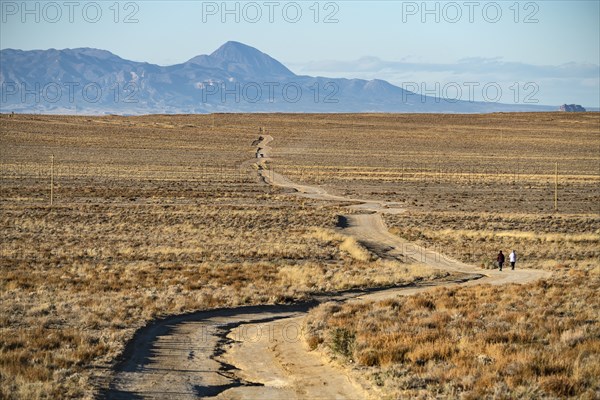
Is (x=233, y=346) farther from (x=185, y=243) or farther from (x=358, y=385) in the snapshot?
(x=185, y=243)

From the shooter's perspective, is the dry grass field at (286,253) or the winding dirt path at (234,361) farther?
the dry grass field at (286,253)

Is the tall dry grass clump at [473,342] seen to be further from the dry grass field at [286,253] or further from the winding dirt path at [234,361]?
the winding dirt path at [234,361]

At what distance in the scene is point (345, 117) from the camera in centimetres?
18950

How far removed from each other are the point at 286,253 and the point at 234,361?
17.9 m

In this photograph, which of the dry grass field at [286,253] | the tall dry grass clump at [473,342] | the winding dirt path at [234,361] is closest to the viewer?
the tall dry grass clump at [473,342]

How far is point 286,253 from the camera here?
32156mm

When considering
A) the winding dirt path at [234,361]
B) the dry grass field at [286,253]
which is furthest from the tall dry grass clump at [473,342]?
the winding dirt path at [234,361]

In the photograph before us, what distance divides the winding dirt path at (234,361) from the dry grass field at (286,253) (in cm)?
49

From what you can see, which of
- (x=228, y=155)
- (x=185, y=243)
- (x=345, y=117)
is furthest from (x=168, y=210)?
(x=345, y=117)

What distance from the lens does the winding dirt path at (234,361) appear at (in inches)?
472

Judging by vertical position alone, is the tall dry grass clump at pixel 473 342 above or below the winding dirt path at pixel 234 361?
above

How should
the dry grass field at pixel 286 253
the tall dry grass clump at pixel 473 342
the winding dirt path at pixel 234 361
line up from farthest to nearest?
the dry grass field at pixel 286 253 < the winding dirt path at pixel 234 361 < the tall dry grass clump at pixel 473 342

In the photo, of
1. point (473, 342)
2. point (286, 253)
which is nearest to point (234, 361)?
point (473, 342)

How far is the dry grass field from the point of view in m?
12.9
